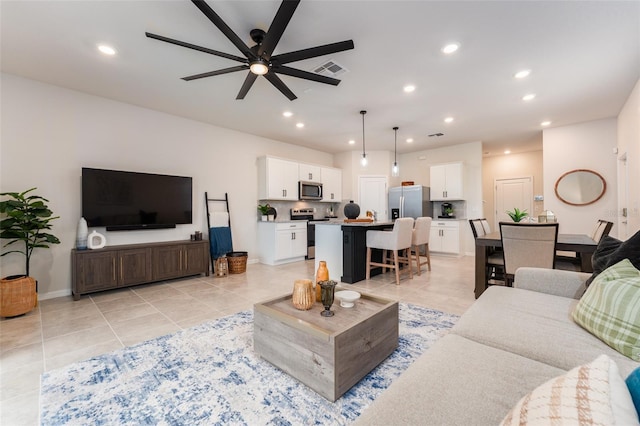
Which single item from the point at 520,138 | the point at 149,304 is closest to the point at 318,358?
the point at 149,304

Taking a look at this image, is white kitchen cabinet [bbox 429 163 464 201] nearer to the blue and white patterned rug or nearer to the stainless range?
the stainless range

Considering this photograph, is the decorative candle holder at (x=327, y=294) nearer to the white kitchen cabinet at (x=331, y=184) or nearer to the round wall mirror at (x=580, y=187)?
the white kitchen cabinet at (x=331, y=184)

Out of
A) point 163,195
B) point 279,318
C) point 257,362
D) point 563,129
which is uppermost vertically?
point 563,129

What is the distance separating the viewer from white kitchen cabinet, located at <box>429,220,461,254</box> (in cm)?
651

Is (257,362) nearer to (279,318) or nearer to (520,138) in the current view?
(279,318)

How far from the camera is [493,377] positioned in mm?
1047

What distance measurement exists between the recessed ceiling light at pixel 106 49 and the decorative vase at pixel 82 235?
214 centimetres

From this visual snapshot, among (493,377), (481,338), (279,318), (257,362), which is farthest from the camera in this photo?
(257,362)

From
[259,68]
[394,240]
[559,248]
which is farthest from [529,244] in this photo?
[259,68]

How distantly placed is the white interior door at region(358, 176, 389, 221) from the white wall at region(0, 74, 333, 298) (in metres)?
3.49

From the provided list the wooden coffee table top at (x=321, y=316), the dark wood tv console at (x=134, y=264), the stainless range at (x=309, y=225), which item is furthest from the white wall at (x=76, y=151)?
the wooden coffee table top at (x=321, y=316)

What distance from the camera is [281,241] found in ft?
18.5

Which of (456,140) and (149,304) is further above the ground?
(456,140)

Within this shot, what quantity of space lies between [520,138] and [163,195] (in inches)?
286
